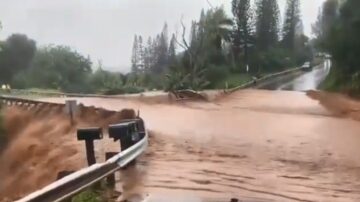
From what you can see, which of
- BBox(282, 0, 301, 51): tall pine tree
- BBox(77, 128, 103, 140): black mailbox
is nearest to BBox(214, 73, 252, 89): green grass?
BBox(282, 0, 301, 51): tall pine tree

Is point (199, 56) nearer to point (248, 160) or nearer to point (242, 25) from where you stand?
point (242, 25)

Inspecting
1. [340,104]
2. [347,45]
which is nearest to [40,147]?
[340,104]

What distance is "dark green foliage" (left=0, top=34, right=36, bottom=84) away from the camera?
283 ft

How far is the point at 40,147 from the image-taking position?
64.6ft

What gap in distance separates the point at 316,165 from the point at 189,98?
29690 mm

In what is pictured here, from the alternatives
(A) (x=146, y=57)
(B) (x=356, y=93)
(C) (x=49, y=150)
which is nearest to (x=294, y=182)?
(C) (x=49, y=150)

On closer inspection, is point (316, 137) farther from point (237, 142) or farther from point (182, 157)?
point (182, 157)

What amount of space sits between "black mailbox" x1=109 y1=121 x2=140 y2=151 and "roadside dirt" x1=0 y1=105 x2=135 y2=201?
5.20 feet

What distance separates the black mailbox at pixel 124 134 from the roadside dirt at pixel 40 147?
62.4 inches

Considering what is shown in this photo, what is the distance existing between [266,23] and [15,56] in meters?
35.6

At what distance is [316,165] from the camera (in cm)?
1412

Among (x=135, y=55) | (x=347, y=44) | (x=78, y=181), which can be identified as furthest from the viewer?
(x=135, y=55)

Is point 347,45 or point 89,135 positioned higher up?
point 347,45

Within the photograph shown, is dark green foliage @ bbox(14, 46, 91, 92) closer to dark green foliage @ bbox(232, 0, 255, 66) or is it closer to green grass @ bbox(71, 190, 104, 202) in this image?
dark green foliage @ bbox(232, 0, 255, 66)
